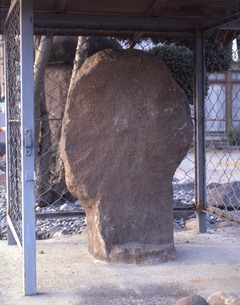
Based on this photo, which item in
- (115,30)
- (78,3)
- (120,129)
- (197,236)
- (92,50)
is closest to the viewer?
(120,129)

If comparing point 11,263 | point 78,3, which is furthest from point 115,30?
point 11,263

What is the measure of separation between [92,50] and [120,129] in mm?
3944

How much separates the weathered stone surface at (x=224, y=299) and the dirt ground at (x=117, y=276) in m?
0.38

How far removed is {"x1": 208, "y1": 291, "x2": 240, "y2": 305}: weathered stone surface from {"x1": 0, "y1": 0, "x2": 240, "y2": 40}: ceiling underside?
7.94ft

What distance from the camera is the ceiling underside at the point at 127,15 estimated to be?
514cm

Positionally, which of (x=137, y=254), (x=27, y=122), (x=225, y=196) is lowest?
(x=137, y=254)

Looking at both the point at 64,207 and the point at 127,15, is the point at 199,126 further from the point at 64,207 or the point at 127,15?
the point at 64,207

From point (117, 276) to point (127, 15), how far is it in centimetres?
226

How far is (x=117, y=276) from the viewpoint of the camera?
4516 millimetres

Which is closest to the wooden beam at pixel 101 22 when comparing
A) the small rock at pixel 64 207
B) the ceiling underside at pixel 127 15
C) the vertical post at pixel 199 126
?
the ceiling underside at pixel 127 15

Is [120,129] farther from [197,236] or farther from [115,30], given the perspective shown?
[197,236]

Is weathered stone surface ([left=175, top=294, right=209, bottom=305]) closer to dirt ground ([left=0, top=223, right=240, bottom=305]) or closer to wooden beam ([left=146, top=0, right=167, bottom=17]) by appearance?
dirt ground ([left=0, top=223, right=240, bottom=305])

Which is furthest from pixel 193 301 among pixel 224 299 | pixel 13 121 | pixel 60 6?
pixel 60 6

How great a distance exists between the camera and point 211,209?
5.83 metres
